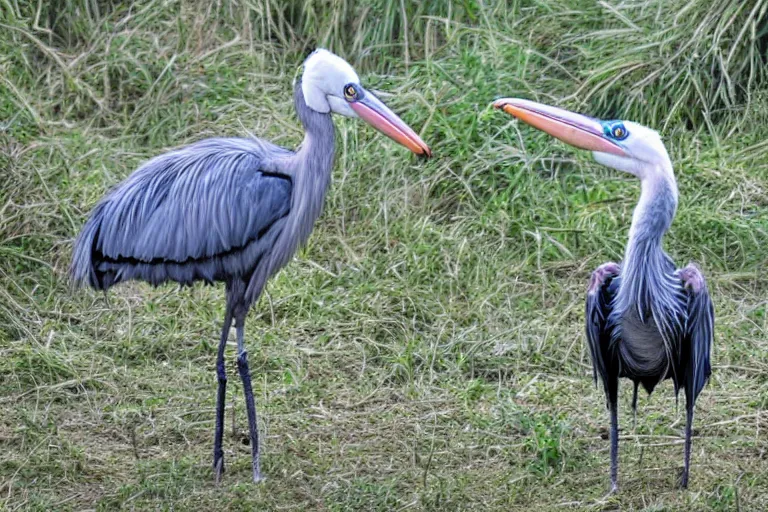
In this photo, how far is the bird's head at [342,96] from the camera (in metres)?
4.38

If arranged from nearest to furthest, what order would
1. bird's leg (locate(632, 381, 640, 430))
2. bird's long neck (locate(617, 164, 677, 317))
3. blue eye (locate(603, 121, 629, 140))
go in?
1. bird's long neck (locate(617, 164, 677, 317))
2. blue eye (locate(603, 121, 629, 140))
3. bird's leg (locate(632, 381, 640, 430))

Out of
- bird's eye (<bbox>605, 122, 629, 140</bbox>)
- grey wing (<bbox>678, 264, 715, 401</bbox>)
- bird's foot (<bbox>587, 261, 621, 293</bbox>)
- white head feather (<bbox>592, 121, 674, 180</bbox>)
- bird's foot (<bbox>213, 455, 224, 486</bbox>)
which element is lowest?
bird's foot (<bbox>213, 455, 224, 486</bbox>)

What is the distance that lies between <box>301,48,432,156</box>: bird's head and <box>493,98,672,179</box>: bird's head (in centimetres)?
38

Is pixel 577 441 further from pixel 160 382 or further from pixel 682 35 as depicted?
pixel 682 35

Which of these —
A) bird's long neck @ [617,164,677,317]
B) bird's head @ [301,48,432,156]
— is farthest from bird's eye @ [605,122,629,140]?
bird's head @ [301,48,432,156]

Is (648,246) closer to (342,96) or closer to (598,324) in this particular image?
(598,324)

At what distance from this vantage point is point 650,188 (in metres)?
4.11

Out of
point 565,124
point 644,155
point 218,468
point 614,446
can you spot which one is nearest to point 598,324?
point 614,446

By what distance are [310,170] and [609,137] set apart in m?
1.00

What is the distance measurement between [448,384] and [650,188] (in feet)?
4.62

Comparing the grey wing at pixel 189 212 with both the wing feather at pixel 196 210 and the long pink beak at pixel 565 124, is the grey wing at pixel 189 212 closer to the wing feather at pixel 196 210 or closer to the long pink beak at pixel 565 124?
the wing feather at pixel 196 210

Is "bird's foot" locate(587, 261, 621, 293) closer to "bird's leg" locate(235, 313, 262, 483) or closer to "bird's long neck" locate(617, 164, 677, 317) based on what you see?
"bird's long neck" locate(617, 164, 677, 317)

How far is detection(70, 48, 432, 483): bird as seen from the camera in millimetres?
4375

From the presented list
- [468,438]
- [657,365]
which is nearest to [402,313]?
[468,438]
